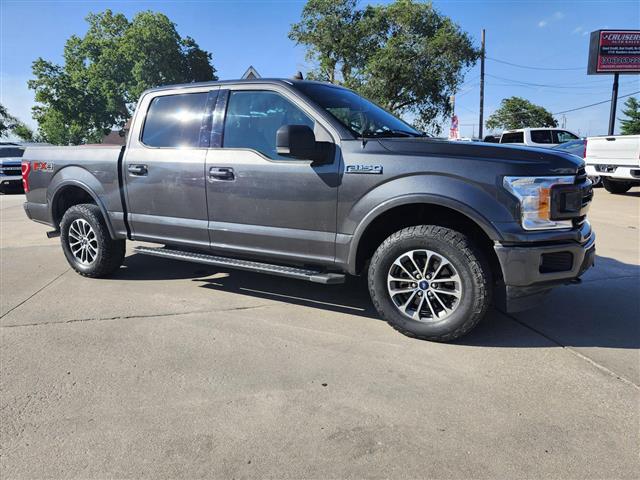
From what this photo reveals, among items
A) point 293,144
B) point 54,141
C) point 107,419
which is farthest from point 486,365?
point 54,141

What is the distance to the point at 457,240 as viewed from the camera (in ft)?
10.8

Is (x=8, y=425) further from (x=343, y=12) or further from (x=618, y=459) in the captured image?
(x=343, y=12)

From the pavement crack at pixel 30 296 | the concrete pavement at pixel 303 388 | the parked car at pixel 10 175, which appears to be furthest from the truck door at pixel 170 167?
the parked car at pixel 10 175

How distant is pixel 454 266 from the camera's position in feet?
10.9

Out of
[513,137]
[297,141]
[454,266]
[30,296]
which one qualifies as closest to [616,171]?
[513,137]

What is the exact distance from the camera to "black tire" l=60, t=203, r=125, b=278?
16.3ft

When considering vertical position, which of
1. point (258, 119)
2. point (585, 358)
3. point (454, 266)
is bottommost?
point (585, 358)

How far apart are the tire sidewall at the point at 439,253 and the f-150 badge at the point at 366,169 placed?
529 millimetres

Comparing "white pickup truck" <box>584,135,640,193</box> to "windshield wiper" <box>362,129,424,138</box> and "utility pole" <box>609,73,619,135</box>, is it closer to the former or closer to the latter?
"windshield wiper" <box>362,129,424,138</box>

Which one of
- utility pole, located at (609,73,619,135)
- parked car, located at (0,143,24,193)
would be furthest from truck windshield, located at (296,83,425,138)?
utility pole, located at (609,73,619,135)

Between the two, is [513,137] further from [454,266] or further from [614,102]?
[454,266]

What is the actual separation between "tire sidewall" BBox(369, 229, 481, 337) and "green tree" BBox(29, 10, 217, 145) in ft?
140

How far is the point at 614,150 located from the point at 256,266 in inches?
450

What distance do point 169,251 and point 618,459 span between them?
3.89 meters
